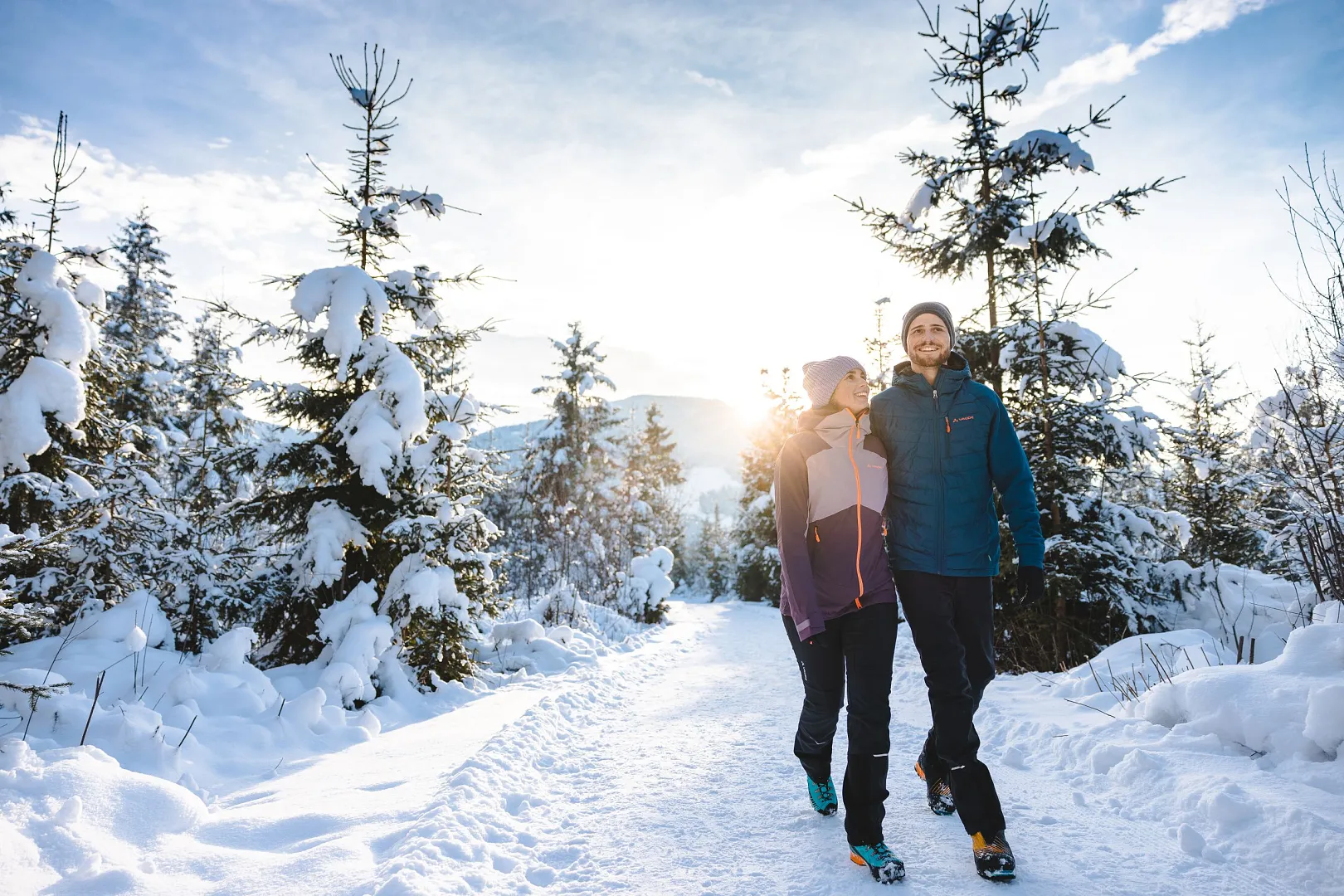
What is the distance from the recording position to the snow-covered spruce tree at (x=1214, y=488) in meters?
11.0

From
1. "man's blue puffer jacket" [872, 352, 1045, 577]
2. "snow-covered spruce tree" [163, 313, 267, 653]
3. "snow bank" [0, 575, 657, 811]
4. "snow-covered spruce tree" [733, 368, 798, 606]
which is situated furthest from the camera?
"snow-covered spruce tree" [733, 368, 798, 606]

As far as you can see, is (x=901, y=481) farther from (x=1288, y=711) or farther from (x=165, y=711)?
(x=165, y=711)

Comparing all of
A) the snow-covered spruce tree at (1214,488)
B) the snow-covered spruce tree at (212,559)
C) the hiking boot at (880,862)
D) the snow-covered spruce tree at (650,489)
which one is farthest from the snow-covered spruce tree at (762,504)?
the hiking boot at (880,862)

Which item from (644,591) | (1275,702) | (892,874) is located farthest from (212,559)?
(644,591)

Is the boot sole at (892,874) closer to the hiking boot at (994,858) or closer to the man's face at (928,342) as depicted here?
the hiking boot at (994,858)

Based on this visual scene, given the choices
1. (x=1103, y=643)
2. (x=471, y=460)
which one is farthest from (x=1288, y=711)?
(x=471, y=460)

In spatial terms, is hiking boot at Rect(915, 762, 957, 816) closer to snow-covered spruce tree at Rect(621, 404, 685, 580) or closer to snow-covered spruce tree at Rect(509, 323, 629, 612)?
snow-covered spruce tree at Rect(509, 323, 629, 612)

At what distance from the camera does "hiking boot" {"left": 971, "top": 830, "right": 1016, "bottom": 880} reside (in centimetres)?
263

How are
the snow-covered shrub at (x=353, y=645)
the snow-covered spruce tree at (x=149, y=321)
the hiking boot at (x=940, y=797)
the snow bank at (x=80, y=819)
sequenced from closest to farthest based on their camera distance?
the snow bank at (x=80, y=819) < the hiking boot at (x=940, y=797) < the snow-covered shrub at (x=353, y=645) < the snow-covered spruce tree at (x=149, y=321)

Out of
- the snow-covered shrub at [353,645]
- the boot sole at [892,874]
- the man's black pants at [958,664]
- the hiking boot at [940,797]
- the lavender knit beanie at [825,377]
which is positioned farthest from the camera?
the snow-covered shrub at [353,645]

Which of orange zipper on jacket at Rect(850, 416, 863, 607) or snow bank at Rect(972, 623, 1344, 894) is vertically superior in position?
orange zipper on jacket at Rect(850, 416, 863, 607)

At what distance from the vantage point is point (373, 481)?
645cm

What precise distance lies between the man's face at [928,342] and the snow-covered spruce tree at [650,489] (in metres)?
20.6

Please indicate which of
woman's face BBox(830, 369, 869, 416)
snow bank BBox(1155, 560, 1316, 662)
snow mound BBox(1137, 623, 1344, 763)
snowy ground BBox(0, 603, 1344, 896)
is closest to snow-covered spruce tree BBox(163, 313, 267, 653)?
snowy ground BBox(0, 603, 1344, 896)
